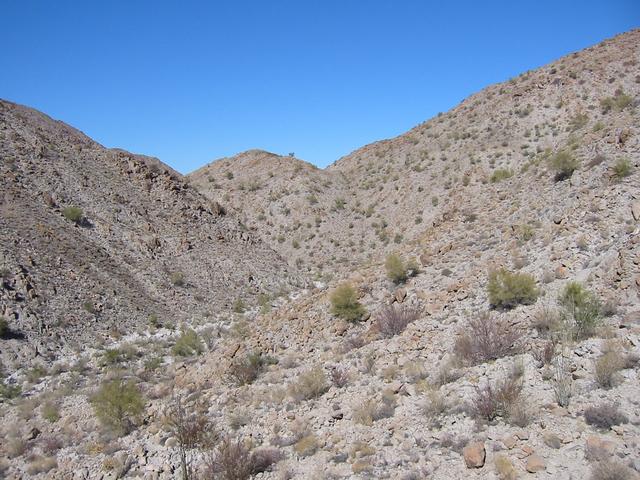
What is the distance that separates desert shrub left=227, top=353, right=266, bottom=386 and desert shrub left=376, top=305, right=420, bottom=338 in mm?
3164

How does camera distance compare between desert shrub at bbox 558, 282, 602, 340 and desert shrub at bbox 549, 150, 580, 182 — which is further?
desert shrub at bbox 549, 150, 580, 182

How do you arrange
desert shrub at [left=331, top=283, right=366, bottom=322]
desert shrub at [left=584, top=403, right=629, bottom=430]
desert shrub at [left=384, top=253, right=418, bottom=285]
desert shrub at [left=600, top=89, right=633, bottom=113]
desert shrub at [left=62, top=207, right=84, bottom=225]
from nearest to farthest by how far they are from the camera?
desert shrub at [left=584, top=403, right=629, bottom=430]
desert shrub at [left=331, top=283, right=366, bottom=322]
desert shrub at [left=384, top=253, right=418, bottom=285]
desert shrub at [left=62, top=207, right=84, bottom=225]
desert shrub at [left=600, top=89, right=633, bottom=113]

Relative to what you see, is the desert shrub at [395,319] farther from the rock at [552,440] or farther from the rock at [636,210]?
the rock at [636,210]

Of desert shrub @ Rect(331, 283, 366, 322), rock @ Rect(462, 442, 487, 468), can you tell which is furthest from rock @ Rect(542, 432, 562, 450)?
desert shrub @ Rect(331, 283, 366, 322)

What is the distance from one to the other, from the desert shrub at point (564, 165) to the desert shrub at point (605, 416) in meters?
9.79

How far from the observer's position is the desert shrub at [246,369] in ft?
38.0

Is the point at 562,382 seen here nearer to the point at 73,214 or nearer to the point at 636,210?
the point at 636,210

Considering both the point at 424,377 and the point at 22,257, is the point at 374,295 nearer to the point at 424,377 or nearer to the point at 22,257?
the point at 424,377

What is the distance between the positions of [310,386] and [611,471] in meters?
5.85

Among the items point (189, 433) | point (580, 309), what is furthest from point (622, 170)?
point (189, 433)

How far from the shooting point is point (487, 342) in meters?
9.05

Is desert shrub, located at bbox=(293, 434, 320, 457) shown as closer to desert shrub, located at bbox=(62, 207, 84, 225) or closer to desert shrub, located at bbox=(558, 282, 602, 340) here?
desert shrub, located at bbox=(558, 282, 602, 340)

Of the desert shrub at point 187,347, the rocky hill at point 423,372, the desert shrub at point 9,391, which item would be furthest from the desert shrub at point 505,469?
the desert shrub at point 9,391

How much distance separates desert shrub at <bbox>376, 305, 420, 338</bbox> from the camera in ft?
37.7
